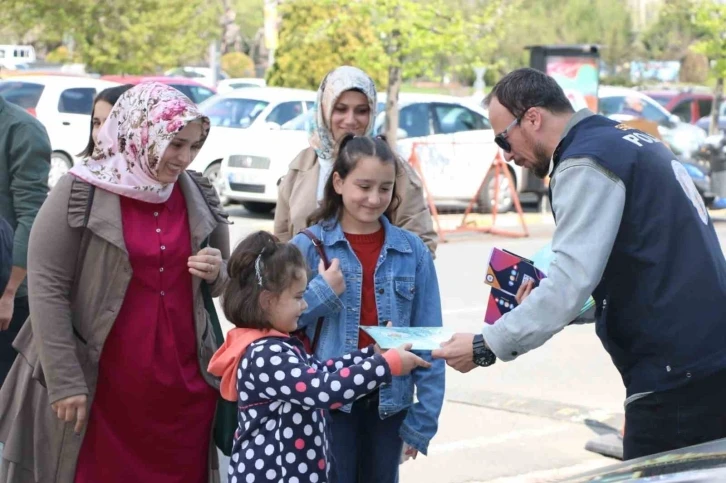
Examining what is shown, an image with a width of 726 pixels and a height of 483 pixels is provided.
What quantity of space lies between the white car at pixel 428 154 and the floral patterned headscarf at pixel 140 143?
11.5 meters

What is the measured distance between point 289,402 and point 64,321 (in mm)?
830

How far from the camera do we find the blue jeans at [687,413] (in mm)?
3490

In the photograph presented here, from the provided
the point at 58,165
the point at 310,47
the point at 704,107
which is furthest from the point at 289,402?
the point at 704,107

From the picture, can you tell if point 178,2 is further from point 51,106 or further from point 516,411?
point 516,411

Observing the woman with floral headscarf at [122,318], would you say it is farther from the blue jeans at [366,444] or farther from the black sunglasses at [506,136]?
the black sunglasses at [506,136]

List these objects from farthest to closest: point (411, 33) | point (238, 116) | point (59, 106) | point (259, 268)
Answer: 1. point (411, 33)
2. point (59, 106)
3. point (238, 116)
4. point (259, 268)

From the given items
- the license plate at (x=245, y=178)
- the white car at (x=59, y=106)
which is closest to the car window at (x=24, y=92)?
the white car at (x=59, y=106)

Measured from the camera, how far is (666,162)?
11.4ft

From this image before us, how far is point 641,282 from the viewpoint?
11.3ft

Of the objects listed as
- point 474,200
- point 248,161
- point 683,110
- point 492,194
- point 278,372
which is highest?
point 278,372

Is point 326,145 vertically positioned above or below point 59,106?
above

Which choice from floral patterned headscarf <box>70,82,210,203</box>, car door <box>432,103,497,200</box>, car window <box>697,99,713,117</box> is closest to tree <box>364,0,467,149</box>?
car door <box>432,103,497,200</box>

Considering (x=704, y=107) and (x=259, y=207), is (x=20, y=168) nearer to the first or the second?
(x=259, y=207)

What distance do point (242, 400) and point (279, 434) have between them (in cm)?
15
